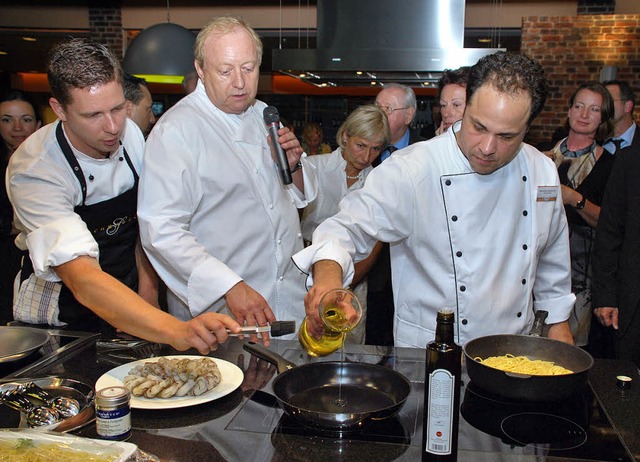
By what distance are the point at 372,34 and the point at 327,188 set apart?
1.82m

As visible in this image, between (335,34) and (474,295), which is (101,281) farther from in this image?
(335,34)

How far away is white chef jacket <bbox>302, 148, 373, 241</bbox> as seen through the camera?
341 centimetres

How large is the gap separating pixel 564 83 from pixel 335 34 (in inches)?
110

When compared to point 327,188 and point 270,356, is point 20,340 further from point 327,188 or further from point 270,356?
point 327,188

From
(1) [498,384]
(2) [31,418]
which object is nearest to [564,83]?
(1) [498,384]

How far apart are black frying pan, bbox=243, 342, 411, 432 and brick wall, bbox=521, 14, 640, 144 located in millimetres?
5365

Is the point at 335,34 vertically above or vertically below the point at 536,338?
above

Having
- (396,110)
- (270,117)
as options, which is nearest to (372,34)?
(396,110)

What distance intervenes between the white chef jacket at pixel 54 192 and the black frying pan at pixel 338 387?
1.99 feet

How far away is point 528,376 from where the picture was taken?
1.33 metres

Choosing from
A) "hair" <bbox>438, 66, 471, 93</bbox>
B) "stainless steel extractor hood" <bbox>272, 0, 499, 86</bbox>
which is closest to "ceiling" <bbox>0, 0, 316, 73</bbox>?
"stainless steel extractor hood" <bbox>272, 0, 499, 86</bbox>

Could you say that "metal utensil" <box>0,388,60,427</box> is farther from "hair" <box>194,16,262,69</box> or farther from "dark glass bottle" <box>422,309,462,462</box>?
"hair" <box>194,16,262,69</box>

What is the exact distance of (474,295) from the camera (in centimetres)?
190

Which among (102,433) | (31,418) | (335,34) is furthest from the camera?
(335,34)
